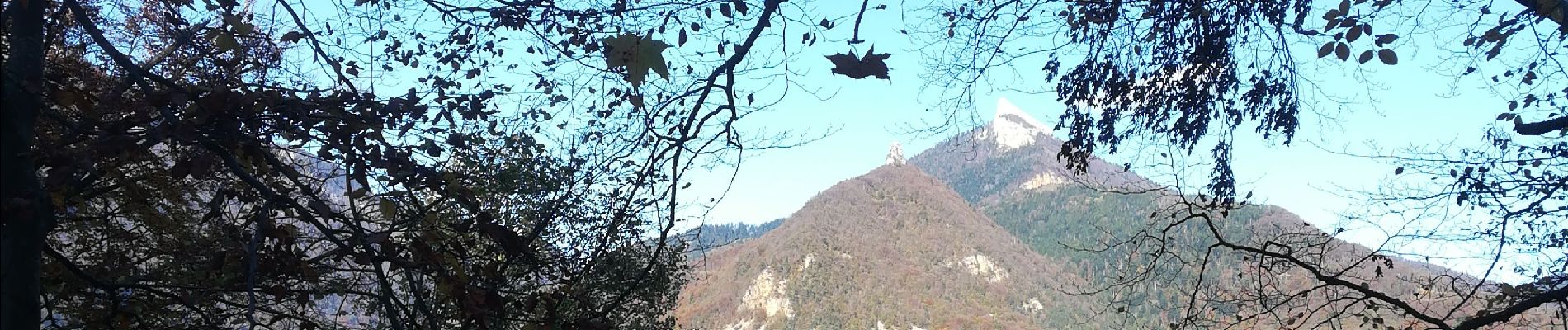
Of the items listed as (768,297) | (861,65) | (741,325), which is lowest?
(861,65)

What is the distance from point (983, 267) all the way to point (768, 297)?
3213 cm

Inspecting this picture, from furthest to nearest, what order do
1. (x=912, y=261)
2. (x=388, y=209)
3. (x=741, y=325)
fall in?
1. (x=912, y=261)
2. (x=741, y=325)
3. (x=388, y=209)

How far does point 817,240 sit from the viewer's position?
11894 cm

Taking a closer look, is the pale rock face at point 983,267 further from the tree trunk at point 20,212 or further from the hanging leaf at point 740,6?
the tree trunk at point 20,212

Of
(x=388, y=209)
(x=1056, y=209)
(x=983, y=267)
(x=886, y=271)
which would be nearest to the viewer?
(x=388, y=209)

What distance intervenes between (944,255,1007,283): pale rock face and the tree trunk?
392 ft

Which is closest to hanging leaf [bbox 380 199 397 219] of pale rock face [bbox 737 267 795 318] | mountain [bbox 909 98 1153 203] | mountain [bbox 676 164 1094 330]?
mountain [bbox 676 164 1094 330]

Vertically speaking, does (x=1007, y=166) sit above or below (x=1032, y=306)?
above

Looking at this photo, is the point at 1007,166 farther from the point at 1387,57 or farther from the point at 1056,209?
the point at 1387,57

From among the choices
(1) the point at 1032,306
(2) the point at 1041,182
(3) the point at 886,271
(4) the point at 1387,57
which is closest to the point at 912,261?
(3) the point at 886,271

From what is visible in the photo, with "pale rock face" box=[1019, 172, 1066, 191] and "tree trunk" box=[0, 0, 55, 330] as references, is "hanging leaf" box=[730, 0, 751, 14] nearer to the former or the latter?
"tree trunk" box=[0, 0, 55, 330]

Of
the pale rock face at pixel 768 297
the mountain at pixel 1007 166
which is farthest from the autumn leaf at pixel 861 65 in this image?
the mountain at pixel 1007 166

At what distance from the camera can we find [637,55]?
2.12 m

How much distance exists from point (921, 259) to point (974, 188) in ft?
199
